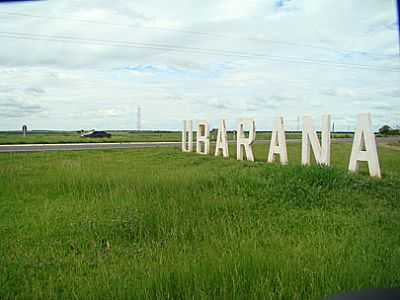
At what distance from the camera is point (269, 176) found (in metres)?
7.39

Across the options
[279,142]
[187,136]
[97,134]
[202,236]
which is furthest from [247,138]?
[97,134]

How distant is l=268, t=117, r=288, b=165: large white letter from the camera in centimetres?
1104

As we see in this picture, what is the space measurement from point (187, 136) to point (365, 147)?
12.4 meters

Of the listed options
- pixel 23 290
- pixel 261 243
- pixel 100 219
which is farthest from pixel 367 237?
pixel 23 290

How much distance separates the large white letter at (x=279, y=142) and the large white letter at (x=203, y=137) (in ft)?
15.5

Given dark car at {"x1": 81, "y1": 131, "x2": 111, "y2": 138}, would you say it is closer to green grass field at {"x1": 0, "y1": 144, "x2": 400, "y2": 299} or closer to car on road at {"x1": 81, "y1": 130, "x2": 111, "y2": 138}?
car on road at {"x1": 81, "y1": 130, "x2": 111, "y2": 138}

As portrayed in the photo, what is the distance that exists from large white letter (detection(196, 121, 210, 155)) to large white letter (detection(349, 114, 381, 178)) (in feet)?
26.0

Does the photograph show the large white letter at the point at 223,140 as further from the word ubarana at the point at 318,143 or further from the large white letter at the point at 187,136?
the large white letter at the point at 187,136

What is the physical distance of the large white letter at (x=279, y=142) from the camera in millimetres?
11039

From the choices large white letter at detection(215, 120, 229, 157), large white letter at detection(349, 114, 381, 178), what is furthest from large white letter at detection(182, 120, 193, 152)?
large white letter at detection(349, 114, 381, 178)

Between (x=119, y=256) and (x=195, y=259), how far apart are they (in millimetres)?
893

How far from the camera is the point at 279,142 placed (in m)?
11.4

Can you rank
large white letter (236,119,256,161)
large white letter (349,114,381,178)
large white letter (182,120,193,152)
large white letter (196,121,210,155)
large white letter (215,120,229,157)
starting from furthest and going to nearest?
large white letter (182,120,193,152) → large white letter (196,121,210,155) → large white letter (215,120,229,157) → large white letter (236,119,256,161) → large white letter (349,114,381,178)

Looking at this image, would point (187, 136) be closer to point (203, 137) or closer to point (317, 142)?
point (203, 137)
